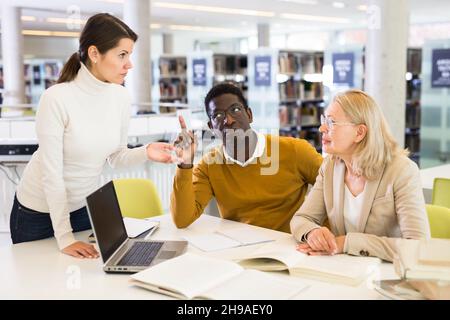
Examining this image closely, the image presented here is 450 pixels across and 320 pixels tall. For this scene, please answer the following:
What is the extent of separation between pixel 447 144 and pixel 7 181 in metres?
5.88

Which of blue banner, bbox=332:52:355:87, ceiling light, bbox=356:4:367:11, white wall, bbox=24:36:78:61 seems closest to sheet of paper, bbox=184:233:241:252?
blue banner, bbox=332:52:355:87

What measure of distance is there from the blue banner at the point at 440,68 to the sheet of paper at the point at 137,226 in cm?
585

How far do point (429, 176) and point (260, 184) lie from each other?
5.90 feet

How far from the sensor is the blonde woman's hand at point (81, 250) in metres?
1.88

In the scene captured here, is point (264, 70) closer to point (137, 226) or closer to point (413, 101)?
point (413, 101)

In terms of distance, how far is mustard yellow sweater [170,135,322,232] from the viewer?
2.41m

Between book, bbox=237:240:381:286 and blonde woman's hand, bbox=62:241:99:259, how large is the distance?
1.70 ft

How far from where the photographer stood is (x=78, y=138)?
6.45ft

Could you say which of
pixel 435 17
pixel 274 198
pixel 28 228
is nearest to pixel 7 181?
pixel 28 228

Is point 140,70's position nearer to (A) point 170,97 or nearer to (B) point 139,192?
(A) point 170,97

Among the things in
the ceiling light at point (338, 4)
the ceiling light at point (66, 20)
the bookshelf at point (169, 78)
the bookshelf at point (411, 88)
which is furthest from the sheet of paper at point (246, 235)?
the ceiling light at point (66, 20)

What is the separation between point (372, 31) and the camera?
5.00 m

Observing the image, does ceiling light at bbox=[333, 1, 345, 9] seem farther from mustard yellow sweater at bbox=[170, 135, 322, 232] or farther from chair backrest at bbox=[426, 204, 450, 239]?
chair backrest at bbox=[426, 204, 450, 239]

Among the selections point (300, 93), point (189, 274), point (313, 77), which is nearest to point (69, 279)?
point (189, 274)
